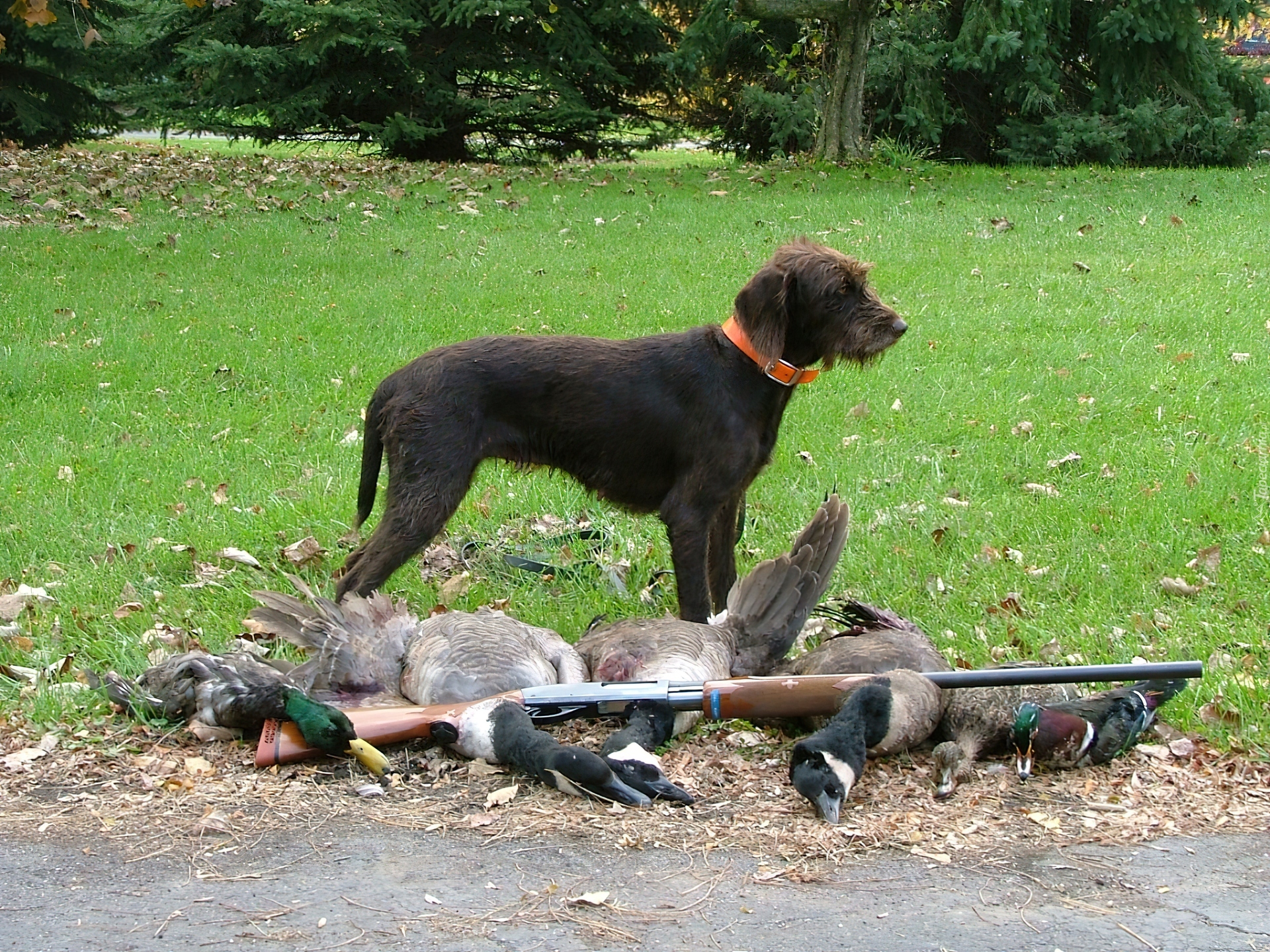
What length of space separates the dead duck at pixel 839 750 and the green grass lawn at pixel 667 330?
3.90 feet

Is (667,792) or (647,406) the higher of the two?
(647,406)

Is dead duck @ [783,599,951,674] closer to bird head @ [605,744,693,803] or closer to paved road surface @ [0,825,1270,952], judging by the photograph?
bird head @ [605,744,693,803]

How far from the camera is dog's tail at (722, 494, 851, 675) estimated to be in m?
4.65

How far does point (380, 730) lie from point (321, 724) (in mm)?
214

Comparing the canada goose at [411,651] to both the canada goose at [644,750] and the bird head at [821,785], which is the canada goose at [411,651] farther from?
the bird head at [821,785]

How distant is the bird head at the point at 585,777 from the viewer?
11.9ft

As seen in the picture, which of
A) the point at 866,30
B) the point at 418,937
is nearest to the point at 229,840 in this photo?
the point at 418,937

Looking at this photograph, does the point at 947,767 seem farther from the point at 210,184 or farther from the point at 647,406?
the point at 210,184

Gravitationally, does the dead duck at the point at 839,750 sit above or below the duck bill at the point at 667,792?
above

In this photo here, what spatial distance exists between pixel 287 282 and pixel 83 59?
11414 millimetres

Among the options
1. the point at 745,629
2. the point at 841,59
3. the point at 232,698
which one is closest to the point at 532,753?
the point at 232,698

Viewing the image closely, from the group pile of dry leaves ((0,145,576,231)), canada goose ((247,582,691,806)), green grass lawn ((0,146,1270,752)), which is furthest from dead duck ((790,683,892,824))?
pile of dry leaves ((0,145,576,231))

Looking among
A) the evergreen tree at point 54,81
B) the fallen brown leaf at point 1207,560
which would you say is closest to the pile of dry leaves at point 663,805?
the fallen brown leaf at point 1207,560

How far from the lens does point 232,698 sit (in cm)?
405
